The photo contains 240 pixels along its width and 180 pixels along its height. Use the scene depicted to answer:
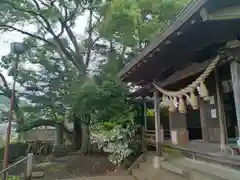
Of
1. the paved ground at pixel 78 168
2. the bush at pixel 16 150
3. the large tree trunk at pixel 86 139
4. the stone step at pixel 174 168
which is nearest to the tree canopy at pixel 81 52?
the large tree trunk at pixel 86 139

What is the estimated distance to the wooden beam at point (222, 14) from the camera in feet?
7.74

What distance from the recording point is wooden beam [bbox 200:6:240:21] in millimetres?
2359

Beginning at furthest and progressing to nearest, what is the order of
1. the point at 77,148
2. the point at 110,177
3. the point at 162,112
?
the point at 77,148 → the point at 162,112 → the point at 110,177

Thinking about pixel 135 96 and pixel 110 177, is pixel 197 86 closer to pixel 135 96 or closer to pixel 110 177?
pixel 110 177

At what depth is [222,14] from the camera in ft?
8.02

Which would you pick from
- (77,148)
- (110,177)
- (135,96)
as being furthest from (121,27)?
(77,148)

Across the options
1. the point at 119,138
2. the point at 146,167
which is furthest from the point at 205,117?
the point at 119,138

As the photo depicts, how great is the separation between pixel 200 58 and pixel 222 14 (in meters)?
1.97

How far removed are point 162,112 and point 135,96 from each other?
9.08 feet

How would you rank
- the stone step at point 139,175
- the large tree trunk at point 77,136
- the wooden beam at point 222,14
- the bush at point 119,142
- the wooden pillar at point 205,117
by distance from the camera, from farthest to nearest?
1. the large tree trunk at point 77,136
2. the wooden pillar at point 205,117
3. the bush at point 119,142
4. the stone step at point 139,175
5. the wooden beam at point 222,14

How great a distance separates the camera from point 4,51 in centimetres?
1234

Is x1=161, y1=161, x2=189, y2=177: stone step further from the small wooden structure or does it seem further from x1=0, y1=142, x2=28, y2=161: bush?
x1=0, y1=142, x2=28, y2=161: bush

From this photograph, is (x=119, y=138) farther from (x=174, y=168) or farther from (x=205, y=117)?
(x=205, y=117)

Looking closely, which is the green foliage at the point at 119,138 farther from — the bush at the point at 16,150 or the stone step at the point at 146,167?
the bush at the point at 16,150
